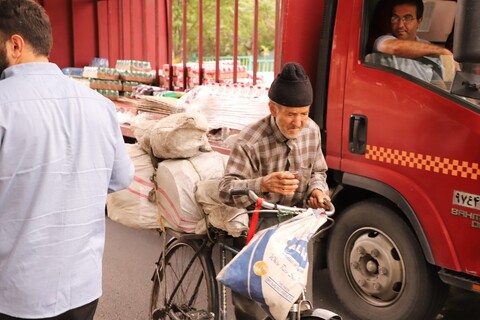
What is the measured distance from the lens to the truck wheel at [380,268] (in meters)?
3.32

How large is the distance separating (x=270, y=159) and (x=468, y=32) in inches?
38.7

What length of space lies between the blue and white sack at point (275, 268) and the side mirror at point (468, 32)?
89 centimetres

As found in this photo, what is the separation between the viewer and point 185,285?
3053 mm

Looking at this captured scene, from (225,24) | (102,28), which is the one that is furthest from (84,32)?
(225,24)

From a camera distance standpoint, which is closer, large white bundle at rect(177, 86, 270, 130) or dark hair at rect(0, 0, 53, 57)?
dark hair at rect(0, 0, 53, 57)

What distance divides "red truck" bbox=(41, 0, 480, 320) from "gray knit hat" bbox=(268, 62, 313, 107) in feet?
2.47

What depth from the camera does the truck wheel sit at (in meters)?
3.32

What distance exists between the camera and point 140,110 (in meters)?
5.35

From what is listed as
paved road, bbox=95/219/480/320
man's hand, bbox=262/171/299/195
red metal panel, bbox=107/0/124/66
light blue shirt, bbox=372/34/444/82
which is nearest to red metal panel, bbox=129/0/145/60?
red metal panel, bbox=107/0/124/66

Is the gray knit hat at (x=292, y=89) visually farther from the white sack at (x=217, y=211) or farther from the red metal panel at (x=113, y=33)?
the red metal panel at (x=113, y=33)

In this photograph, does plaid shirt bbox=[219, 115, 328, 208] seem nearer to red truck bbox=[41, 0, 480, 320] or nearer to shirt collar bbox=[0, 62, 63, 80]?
red truck bbox=[41, 0, 480, 320]

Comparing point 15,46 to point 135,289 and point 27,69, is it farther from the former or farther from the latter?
point 135,289

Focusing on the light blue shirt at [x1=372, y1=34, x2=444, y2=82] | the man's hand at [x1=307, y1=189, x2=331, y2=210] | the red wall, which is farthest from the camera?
the red wall

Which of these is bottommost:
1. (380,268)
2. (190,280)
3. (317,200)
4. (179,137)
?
(380,268)
